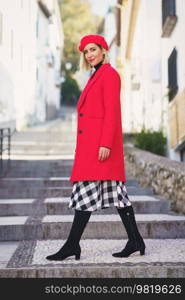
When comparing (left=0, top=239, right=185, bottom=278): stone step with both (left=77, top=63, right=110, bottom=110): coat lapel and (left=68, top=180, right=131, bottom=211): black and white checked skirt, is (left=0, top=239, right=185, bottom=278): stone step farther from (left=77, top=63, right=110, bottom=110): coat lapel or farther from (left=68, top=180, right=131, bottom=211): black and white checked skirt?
A: (left=77, top=63, right=110, bottom=110): coat lapel

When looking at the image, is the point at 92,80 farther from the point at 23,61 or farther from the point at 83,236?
the point at 23,61

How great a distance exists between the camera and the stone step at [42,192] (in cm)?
598

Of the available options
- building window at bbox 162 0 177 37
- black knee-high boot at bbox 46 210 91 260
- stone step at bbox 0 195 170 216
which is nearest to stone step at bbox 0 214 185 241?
stone step at bbox 0 195 170 216

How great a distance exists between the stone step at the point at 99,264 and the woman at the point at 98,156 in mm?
156

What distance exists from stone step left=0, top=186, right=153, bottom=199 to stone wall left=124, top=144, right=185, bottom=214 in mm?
195

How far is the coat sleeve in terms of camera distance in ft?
10.7

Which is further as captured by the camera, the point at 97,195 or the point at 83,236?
the point at 83,236

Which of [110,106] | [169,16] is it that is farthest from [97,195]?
[169,16]

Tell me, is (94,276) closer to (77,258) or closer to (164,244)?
(77,258)

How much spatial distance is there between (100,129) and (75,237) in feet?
2.58

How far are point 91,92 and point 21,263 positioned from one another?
1317 mm

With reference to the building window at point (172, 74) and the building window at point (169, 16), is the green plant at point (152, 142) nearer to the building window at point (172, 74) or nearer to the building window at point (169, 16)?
the building window at point (172, 74)

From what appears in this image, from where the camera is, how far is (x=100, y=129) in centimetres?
334

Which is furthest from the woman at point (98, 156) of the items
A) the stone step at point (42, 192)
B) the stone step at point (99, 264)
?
the stone step at point (42, 192)
